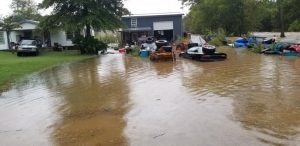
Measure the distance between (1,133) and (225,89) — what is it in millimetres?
7741

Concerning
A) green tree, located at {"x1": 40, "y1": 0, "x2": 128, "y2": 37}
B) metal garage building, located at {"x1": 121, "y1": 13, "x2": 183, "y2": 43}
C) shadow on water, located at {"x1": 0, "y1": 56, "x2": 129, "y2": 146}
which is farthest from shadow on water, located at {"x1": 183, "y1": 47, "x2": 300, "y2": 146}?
metal garage building, located at {"x1": 121, "y1": 13, "x2": 183, "y2": 43}

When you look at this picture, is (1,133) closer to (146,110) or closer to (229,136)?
(146,110)

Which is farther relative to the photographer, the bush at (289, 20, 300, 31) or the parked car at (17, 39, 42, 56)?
the bush at (289, 20, 300, 31)

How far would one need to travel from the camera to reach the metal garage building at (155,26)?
4716cm

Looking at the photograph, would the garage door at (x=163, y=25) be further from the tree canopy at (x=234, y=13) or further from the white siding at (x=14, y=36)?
the white siding at (x=14, y=36)

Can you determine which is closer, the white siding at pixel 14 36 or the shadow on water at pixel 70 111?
the shadow on water at pixel 70 111

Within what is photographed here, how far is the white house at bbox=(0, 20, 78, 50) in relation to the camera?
128 ft

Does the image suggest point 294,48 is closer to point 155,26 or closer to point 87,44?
point 87,44

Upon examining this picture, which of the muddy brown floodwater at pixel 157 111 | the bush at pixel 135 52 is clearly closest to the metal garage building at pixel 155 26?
the bush at pixel 135 52

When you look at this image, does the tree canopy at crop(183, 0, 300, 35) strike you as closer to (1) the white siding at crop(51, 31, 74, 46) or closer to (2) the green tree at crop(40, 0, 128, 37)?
(2) the green tree at crop(40, 0, 128, 37)

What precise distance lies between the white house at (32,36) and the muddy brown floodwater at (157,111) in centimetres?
2379

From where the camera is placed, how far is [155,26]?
47688 millimetres

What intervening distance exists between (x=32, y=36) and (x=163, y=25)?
16.9 meters

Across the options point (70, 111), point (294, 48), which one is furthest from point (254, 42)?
point (70, 111)
